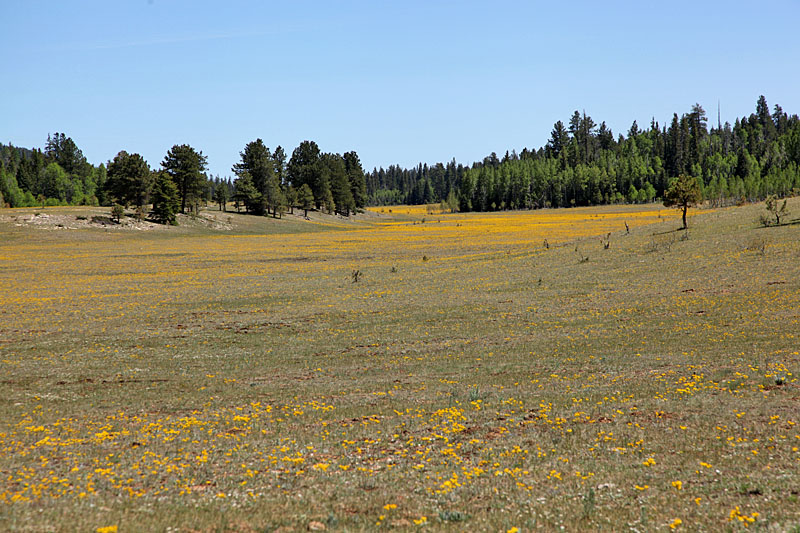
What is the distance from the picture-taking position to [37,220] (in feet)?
296

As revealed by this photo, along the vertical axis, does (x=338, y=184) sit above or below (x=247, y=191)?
above

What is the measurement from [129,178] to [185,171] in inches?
546

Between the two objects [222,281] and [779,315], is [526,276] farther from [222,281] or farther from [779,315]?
[222,281]

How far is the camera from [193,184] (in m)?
116

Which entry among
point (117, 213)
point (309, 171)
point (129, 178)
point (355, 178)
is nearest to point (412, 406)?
point (117, 213)

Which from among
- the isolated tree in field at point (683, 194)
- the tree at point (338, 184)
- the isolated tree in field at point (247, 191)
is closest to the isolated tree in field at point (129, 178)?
the isolated tree in field at point (247, 191)

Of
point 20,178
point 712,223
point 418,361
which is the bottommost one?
point 418,361

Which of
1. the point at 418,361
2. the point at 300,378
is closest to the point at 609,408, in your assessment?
the point at 418,361

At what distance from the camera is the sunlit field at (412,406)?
7840 mm

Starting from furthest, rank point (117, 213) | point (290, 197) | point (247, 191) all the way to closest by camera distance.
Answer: point (290, 197)
point (247, 191)
point (117, 213)

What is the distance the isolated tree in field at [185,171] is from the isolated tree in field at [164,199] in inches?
360

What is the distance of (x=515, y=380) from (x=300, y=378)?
625 centimetres

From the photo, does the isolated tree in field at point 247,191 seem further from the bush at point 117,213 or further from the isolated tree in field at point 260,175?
the bush at point 117,213

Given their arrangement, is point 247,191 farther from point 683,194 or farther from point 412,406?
point 412,406
